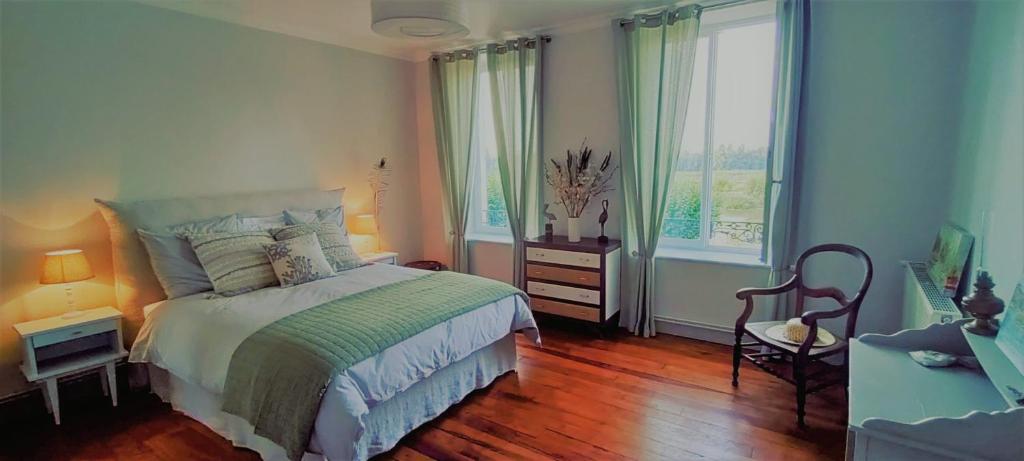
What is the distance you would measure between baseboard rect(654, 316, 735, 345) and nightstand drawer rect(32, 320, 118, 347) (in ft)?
11.7

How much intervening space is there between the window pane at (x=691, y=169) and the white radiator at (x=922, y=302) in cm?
133

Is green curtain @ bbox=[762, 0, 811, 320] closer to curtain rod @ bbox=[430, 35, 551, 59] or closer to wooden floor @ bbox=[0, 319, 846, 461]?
wooden floor @ bbox=[0, 319, 846, 461]

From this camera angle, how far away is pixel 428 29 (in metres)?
2.71

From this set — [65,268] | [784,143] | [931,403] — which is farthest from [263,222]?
[931,403]

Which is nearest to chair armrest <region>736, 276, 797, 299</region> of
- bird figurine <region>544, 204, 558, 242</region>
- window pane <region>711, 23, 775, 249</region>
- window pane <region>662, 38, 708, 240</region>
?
window pane <region>711, 23, 775, 249</region>

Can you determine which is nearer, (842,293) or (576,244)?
(842,293)

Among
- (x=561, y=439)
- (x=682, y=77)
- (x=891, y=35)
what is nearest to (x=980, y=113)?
(x=891, y=35)

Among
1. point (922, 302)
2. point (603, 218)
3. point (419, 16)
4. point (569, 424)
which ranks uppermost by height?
point (419, 16)

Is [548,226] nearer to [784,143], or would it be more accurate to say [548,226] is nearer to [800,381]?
[784,143]

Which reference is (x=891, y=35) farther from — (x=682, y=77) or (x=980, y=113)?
(x=682, y=77)

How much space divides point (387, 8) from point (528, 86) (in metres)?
1.76

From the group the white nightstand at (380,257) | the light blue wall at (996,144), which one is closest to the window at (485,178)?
the white nightstand at (380,257)

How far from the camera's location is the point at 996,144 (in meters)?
2.00

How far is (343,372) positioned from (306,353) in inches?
7.4
